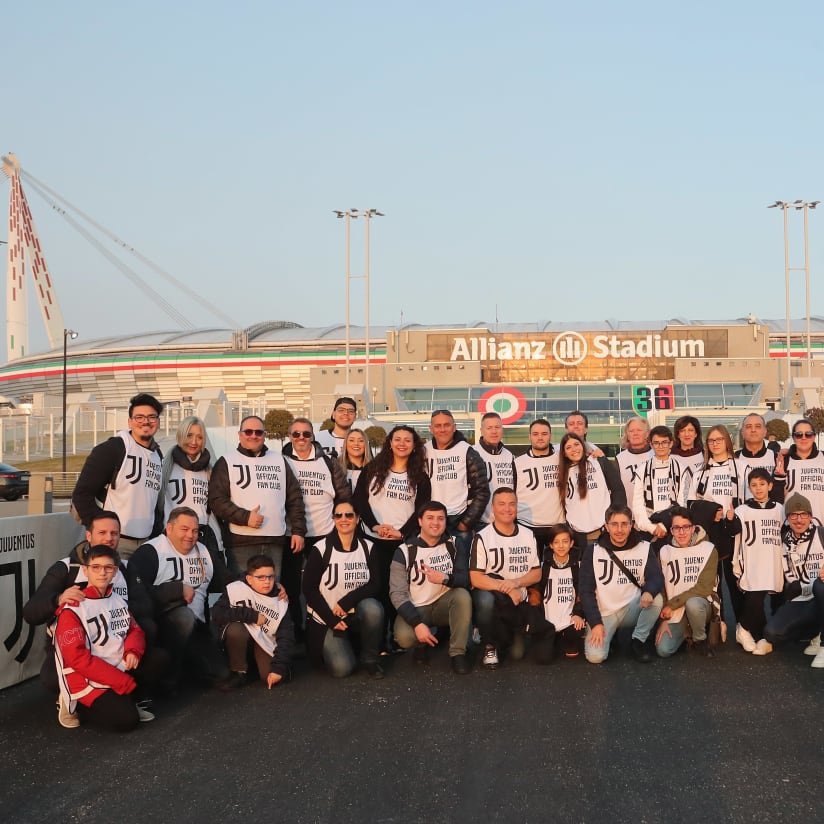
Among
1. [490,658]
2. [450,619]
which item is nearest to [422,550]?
[450,619]

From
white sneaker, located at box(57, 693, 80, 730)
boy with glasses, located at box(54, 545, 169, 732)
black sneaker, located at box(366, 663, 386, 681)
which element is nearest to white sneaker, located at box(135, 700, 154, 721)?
boy with glasses, located at box(54, 545, 169, 732)

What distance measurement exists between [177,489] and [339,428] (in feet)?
5.73

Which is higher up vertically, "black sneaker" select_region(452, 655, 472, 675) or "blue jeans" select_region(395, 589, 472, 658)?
"blue jeans" select_region(395, 589, 472, 658)

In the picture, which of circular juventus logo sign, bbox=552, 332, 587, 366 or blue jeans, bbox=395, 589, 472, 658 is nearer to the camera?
blue jeans, bbox=395, 589, 472, 658

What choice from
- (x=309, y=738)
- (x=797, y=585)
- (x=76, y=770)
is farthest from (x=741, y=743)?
Result: (x=76, y=770)

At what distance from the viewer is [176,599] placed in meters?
6.48

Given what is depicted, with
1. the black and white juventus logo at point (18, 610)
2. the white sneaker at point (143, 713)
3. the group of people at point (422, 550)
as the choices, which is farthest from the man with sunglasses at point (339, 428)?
the white sneaker at point (143, 713)

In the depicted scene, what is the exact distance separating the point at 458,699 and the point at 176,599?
2021 millimetres

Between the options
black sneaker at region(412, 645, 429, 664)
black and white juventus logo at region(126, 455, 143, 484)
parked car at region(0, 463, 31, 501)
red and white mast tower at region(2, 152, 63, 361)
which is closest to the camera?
black and white juventus logo at region(126, 455, 143, 484)

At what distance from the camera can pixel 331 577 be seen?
23.2 feet

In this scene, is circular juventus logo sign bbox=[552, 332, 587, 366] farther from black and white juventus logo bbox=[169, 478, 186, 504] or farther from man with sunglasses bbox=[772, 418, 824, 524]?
black and white juventus logo bbox=[169, 478, 186, 504]

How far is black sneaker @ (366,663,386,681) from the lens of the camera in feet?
22.1

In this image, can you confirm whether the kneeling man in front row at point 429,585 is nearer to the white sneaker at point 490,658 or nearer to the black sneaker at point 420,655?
the black sneaker at point 420,655

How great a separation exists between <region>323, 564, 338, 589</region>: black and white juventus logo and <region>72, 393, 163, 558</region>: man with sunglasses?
136cm
